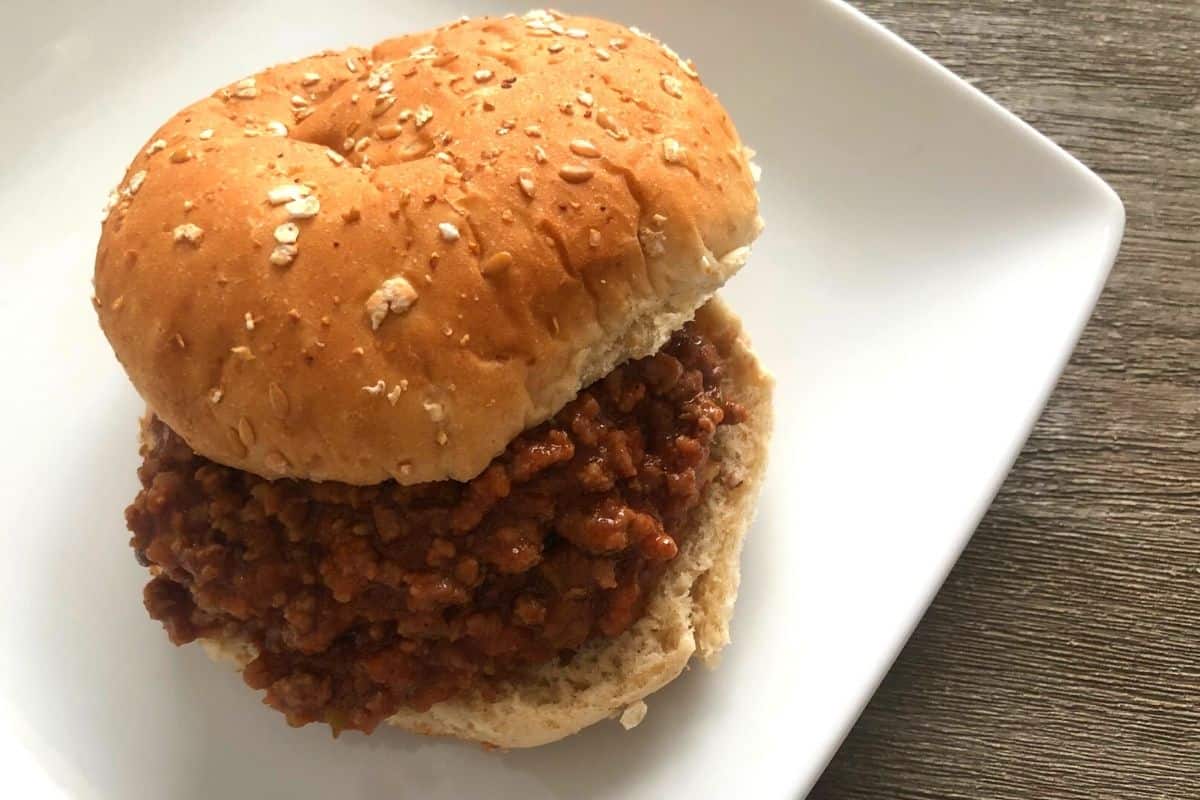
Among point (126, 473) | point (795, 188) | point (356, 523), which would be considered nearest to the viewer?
point (356, 523)

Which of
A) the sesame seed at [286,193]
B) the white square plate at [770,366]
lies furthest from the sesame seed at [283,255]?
the white square plate at [770,366]

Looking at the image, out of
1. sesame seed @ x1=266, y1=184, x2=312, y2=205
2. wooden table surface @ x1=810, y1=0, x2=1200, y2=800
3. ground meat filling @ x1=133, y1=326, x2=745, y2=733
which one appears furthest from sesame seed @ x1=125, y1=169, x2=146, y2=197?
wooden table surface @ x1=810, y1=0, x2=1200, y2=800

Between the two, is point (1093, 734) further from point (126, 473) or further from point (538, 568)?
point (126, 473)

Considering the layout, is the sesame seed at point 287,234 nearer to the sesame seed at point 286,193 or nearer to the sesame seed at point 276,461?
the sesame seed at point 286,193

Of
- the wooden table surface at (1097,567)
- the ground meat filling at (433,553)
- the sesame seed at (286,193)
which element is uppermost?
the sesame seed at (286,193)

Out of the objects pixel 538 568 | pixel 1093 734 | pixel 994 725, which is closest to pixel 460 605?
pixel 538 568

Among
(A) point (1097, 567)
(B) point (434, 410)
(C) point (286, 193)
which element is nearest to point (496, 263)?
(B) point (434, 410)

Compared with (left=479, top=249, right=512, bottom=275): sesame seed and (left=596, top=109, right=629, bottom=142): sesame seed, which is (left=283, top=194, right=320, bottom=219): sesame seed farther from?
(left=596, top=109, right=629, bottom=142): sesame seed
